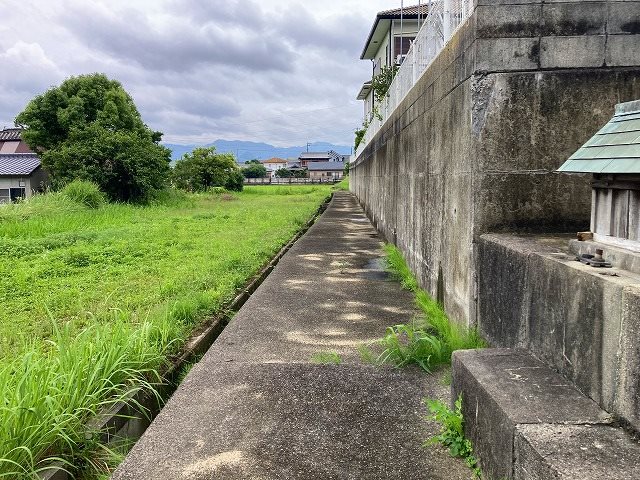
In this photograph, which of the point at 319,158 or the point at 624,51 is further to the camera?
the point at 319,158

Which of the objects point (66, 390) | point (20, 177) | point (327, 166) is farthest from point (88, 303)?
point (327, 166)

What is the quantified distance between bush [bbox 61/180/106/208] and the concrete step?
18649 millimetres

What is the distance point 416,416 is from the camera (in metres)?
2.84

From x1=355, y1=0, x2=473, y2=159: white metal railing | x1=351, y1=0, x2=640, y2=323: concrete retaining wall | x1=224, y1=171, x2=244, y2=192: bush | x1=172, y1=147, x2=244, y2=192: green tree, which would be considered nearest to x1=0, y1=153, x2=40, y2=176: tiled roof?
x1=172, y1=147, x2=244, y2=192: green tree

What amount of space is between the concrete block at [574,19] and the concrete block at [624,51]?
11cm

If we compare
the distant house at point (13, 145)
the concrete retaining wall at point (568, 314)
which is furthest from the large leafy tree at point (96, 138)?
the concrete retaining wall at point (568, 314)

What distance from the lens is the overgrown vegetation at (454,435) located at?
2.36m

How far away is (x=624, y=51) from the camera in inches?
128

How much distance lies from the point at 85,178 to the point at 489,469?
2305 cm

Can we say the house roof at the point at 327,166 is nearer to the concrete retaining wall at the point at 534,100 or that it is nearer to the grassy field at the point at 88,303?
the grassy field at the point at 88,303

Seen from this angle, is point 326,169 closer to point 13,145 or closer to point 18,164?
point 13,145

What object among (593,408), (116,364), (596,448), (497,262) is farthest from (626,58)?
(116,364)

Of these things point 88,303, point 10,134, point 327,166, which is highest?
point 327,166

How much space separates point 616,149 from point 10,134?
48.7 meters
